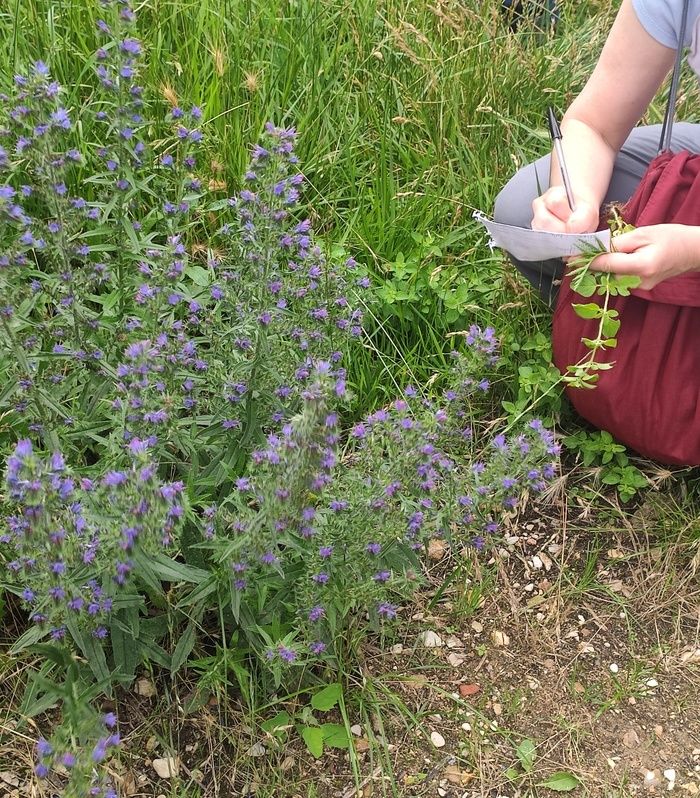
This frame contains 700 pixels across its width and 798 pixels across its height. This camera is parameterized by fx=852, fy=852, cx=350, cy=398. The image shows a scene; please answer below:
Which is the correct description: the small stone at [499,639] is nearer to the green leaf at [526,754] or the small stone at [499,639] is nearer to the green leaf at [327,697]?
the green leaf at [526,754]

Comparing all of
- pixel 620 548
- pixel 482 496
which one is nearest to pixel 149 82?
pixel 482 496

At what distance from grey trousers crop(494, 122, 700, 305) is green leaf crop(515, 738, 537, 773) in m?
1.40

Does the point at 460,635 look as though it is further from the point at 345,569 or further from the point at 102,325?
the point at 102,325

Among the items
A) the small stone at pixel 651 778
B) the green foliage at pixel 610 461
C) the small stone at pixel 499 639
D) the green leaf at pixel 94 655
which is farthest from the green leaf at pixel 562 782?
the green leaf at pixel 94 655

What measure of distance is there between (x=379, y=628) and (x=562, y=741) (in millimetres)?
598

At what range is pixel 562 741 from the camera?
2.22 m

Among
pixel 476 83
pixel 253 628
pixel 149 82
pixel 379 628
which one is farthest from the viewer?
pixel 476 83

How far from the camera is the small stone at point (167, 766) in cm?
200

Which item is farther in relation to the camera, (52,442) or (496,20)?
(496,20)

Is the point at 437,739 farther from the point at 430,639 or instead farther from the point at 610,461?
the point at 610,461

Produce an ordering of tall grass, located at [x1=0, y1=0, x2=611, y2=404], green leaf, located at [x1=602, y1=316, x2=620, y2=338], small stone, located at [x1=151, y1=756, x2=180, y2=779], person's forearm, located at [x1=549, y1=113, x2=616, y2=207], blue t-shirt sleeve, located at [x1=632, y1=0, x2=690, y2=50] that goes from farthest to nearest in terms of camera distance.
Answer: tall grass, located at [x1=0, y1=0, x2=611, y2=404] → person's forearm, located at [x1=549, y1=113, x2=616, y2=207] → blue t-shirt sleeve, located at [x1=632, y1=0, x2=690, y2=50] → green leaf, located at [x1=602, y1=316, x2=620, y2=338] → small stone, located at [x1=151, y1=756, x2=180, y2=779]

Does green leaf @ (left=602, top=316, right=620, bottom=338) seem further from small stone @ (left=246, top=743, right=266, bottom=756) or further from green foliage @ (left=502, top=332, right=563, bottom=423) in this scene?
small stone @ (left=246, top=743, right=266, bottom=756)

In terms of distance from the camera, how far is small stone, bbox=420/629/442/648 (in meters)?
2.37

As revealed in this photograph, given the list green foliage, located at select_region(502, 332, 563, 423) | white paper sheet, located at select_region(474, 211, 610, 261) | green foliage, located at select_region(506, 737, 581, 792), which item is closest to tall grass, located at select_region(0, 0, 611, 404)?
green foliage, located at select_region(502, 332, 563, 423)
